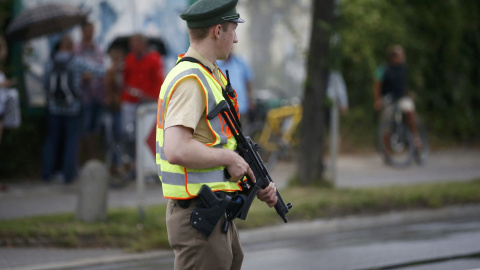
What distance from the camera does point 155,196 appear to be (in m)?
10.2

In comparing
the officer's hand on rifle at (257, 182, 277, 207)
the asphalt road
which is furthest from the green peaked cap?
the asphalt road

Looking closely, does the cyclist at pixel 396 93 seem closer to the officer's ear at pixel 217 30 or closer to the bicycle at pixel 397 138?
the bicycle at pixel 397 138

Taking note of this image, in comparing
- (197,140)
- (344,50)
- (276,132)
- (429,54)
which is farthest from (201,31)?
(429,54)

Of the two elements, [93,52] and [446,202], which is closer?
[446,202]

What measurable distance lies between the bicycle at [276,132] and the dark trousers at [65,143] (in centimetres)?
298

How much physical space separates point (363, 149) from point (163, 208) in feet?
24.6

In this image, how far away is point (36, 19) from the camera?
10312mm

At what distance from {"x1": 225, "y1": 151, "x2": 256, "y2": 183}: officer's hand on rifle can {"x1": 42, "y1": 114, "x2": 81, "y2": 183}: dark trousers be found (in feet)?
24.9

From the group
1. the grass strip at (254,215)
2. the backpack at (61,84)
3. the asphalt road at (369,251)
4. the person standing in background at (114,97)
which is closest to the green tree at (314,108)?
the grass strip at (254,215)

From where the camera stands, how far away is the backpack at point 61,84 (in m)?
10.5

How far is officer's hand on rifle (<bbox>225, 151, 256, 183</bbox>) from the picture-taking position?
3.43 metres

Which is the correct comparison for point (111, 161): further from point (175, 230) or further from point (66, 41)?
point (175, 230)

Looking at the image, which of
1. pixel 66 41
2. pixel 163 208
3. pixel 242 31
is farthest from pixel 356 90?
pixel 163 208

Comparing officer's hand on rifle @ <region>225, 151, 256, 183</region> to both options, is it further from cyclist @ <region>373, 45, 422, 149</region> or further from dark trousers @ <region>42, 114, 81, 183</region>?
cyclist @ <region>373, 45, 422, 149</region>
